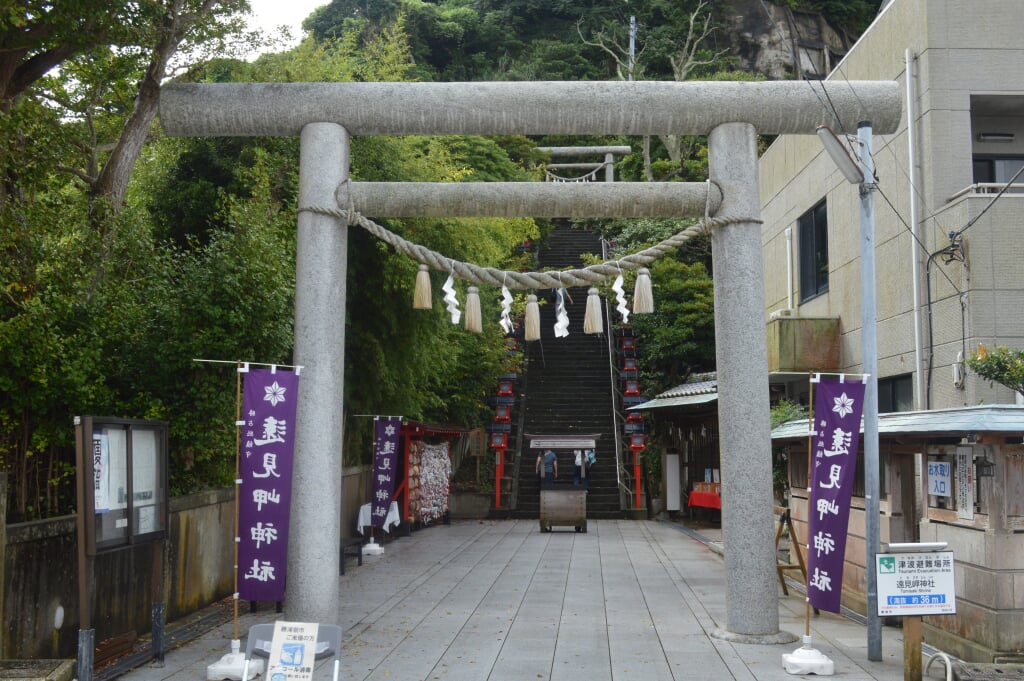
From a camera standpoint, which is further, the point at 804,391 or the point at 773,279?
the point at 773,279

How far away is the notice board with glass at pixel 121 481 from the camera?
718 centimetres

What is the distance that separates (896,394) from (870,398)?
7040mm

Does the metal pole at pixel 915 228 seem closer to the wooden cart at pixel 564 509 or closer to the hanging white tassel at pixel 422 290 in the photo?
the hanging white tassel at pixel 422 290

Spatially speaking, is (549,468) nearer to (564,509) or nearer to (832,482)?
(564,509)

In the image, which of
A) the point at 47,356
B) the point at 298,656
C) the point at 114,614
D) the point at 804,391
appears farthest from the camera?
the point at 804,391

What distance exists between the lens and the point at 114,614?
8945 millimetres

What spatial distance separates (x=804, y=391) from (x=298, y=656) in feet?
50.7

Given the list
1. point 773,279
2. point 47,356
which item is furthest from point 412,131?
A: point 773,279

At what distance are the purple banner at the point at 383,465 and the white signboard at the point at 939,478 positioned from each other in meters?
10.4

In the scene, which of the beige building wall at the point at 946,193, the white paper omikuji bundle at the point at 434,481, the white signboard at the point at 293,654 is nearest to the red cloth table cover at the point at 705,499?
the white paper omikuji bundle at the point at 434,481

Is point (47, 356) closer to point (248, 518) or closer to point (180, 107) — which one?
point (248, 518)

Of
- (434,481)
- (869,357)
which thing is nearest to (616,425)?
(434,481)

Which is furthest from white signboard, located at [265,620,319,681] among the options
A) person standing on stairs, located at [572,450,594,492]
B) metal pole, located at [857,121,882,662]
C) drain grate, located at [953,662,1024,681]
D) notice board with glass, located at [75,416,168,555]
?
person standing on stairs, located at [572,450,594,492]

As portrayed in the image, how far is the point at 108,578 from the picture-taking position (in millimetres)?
8875
